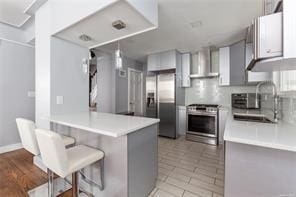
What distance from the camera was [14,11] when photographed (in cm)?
Answer: 230

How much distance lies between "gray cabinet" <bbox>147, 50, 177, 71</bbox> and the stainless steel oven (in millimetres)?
1325

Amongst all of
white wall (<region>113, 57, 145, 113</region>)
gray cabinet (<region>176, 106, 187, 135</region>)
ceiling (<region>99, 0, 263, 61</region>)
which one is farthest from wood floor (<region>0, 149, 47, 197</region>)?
gray cabinet (<region>176, 106, 187, 135</region>)

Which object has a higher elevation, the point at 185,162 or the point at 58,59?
the point at 58,59

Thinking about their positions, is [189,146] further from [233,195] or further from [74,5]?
[74,5]

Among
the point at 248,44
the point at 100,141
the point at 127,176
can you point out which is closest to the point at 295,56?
the point at 127,176

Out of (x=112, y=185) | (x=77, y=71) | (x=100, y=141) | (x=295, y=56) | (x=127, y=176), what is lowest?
(x=112, y=185)

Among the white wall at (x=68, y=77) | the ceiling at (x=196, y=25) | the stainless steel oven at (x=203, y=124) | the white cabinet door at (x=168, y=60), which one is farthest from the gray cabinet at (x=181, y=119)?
the white wall at (x=68, y=77)

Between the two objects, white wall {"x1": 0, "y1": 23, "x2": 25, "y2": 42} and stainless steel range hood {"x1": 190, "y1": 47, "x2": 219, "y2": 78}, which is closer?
white wall {"x1": 0, "y1": 23, "x2": 25, "y2": 42}

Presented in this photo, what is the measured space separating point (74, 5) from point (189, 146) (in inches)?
133

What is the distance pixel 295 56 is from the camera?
0.91m

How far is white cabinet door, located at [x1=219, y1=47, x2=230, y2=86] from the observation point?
11.3 ft

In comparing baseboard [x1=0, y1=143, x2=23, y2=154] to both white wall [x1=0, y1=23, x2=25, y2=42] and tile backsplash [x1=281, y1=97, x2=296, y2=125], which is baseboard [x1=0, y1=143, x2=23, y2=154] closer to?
white wall [x1=0, y1=23, x2=25, y2=42]

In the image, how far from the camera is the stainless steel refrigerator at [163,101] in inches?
152

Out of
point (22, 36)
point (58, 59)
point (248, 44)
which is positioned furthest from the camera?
point (22, 36)
